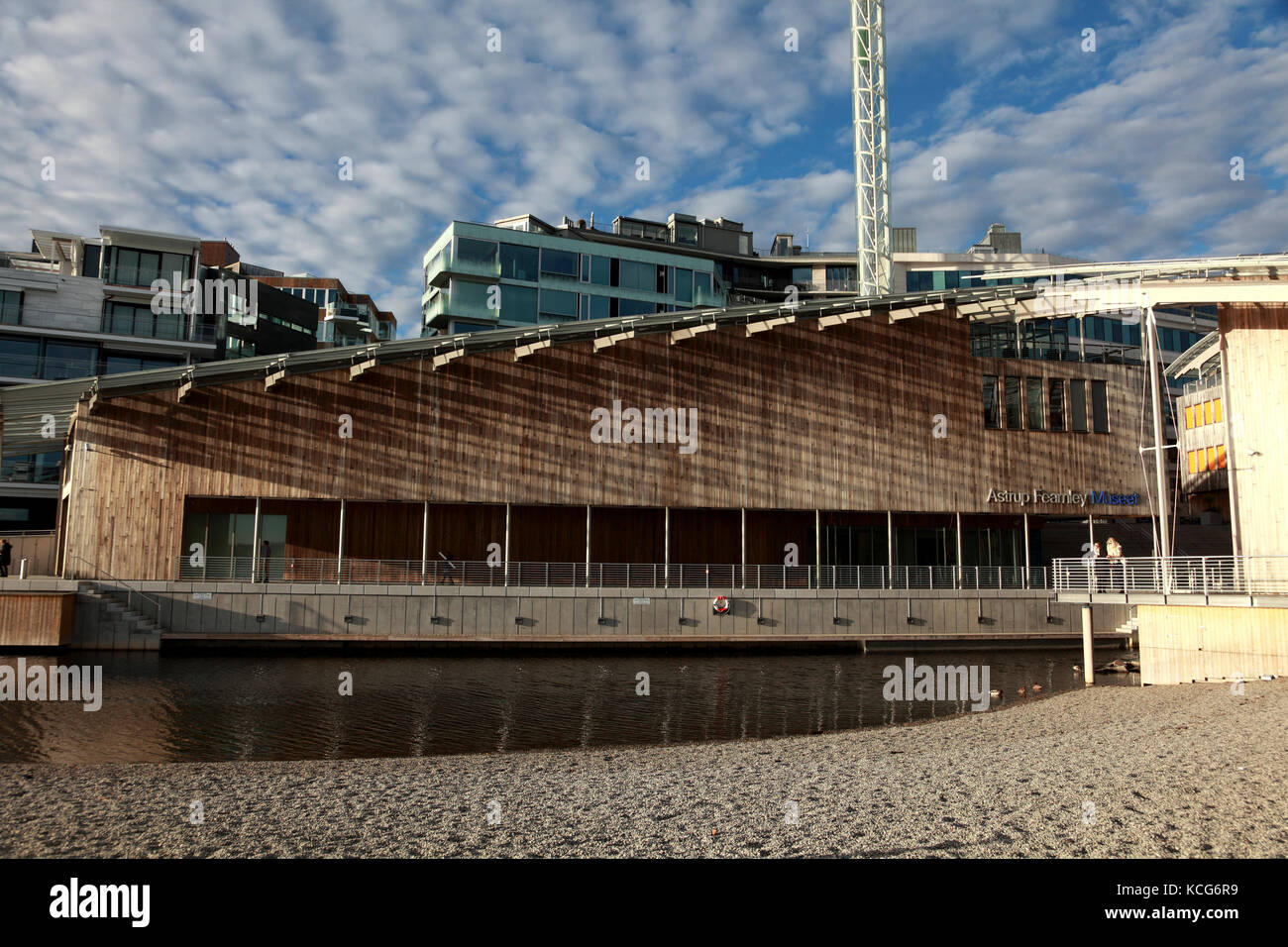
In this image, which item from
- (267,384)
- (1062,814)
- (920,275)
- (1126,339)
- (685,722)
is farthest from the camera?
(920,275)

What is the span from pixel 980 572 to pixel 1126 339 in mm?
36622

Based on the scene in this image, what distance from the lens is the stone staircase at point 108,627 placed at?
26.8 metres

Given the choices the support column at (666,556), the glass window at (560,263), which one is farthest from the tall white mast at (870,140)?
the support column at (666,556)

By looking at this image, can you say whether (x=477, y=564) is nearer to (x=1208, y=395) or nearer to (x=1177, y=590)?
(x=1177, y=590)

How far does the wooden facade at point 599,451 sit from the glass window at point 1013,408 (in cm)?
50

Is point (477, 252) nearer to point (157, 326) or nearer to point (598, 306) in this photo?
point (598, 306)

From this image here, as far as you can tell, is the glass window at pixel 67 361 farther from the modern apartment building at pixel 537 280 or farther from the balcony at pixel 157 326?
the modern apartment building at pixel 537 280

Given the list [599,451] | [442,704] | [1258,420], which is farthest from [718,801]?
[599,451]

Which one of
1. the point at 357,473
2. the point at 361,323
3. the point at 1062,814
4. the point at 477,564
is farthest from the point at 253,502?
the point at 361,323

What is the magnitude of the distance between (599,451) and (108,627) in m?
17.1

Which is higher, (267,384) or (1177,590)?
(267,384)

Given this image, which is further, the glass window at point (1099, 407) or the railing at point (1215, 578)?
the glass window at point (1099, 407)

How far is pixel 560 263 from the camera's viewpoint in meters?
50.4
